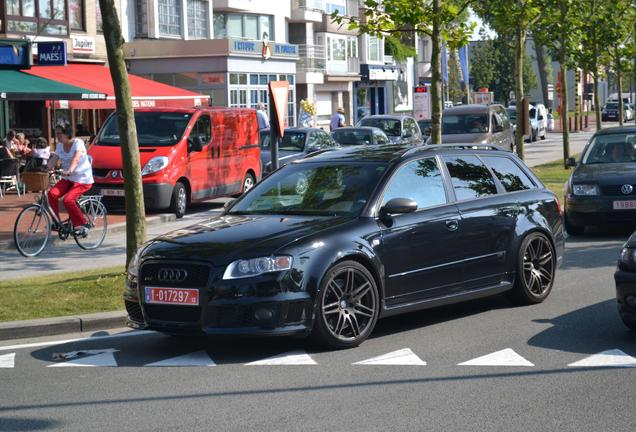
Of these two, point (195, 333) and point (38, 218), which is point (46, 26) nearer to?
point (38, 218)

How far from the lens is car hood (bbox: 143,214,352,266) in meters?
8.78

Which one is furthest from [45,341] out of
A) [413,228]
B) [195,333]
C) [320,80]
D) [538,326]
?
[320,80]

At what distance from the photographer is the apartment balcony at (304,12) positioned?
63.0 m

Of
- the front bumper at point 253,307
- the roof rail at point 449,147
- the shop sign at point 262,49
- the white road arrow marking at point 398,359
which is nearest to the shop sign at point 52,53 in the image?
the shop sign at point 262,49

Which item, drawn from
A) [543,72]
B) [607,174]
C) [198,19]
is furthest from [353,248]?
[543,72]

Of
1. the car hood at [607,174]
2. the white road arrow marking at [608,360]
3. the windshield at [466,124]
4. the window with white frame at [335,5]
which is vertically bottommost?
the white road arrow marking at [608,360]

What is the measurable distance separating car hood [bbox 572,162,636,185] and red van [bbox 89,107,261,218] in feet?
26.8

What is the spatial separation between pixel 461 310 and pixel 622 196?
6509mm

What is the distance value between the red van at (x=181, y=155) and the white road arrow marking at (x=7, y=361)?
1282 centimetres

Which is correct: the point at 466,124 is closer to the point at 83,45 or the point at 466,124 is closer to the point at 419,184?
the point at 83,45

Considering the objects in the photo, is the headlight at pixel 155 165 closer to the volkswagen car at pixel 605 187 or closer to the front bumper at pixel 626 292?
the volkswagen car at pixel 605 187

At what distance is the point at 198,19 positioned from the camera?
51656 millimetres

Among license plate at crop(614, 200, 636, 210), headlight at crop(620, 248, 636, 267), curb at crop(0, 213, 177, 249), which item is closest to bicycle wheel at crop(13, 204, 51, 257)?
curb at crop(0, 213, 177, 249)

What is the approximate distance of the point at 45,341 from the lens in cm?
987
